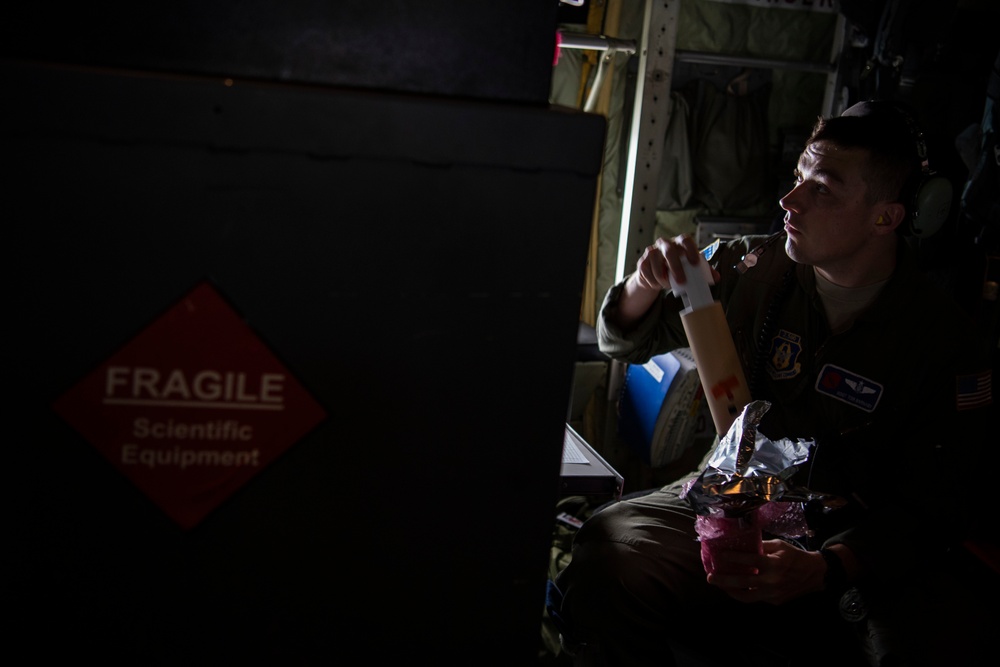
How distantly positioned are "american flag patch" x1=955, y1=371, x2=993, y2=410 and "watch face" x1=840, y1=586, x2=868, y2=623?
0.36 metres

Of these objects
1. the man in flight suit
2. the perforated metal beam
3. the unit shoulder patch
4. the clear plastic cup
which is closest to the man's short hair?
the man in flight suit

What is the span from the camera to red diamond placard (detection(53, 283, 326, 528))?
2.07 ft

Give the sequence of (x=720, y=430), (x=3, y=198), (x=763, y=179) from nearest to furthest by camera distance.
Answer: (x=3, y=198) → (x=720, y=430) → (x=763, y=179)

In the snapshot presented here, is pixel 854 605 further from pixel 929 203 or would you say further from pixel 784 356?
pixel 929 203

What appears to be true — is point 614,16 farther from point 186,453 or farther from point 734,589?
point 186,453

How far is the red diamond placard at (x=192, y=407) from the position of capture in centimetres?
63

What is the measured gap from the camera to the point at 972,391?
1450 mm

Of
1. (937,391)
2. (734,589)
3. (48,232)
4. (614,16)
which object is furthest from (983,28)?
(48,232)

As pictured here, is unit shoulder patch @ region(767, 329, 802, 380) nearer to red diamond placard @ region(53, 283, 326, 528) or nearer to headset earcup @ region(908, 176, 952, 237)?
headset earcup @ region(908, 176, 952, 237)

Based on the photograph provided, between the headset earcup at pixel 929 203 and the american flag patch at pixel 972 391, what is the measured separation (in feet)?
0.86

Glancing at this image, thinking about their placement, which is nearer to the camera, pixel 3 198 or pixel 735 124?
pixel 3 198

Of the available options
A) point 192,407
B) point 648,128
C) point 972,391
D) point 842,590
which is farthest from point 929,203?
point 192,407

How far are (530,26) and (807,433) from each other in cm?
110

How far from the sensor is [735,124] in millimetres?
2803
